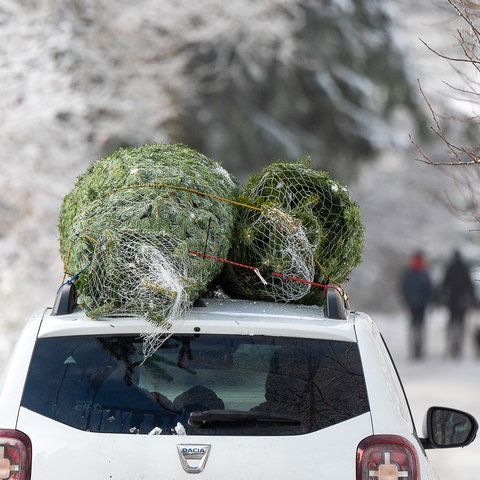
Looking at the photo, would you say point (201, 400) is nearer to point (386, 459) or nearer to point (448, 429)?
point (386, 459)

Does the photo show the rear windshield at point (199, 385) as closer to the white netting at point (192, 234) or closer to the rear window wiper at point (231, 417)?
the rear window wiper at point (231, 417)

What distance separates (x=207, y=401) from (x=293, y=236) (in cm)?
91

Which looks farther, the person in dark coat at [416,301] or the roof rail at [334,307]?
the person in dark coat at [416,301]

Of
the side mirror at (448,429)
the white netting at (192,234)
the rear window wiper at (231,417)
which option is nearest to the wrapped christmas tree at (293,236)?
the white netting at (192,234)

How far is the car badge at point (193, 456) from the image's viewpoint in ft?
12.0

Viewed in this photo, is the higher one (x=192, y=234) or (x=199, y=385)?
(x=192, y=234)

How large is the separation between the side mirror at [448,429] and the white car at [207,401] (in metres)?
0.44

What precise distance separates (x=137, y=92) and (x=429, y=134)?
25.5ft

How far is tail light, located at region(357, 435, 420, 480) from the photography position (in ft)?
12.2

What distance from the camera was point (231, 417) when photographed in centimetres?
376

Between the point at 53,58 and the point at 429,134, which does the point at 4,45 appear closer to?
the point at 53,58

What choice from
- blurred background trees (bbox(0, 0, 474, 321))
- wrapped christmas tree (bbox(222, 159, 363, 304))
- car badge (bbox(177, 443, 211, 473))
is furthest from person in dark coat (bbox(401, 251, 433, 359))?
car badge (bbox(177, 443, 211, 473))

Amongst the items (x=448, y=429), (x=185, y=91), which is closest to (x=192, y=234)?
(x=448, y=429)

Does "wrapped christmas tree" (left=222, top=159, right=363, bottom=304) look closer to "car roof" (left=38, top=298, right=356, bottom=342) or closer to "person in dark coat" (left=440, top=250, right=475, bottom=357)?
"car roof" (left=38, top=298, right=356, bottom=342)
